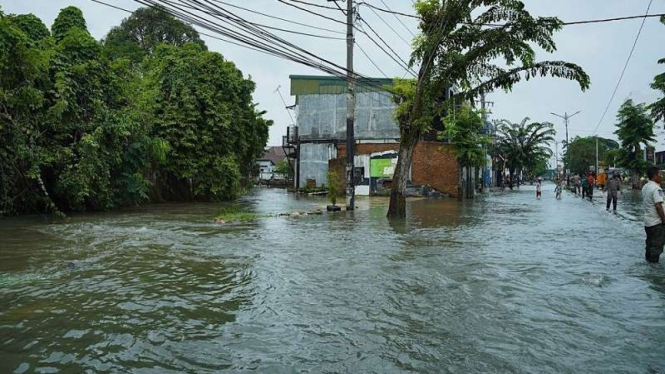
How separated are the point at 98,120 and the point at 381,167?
20.9 m

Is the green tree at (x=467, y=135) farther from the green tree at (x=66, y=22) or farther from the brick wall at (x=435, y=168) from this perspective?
the green tree at (x=66, y=22)

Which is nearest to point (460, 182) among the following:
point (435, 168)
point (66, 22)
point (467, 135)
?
point (435, 168)

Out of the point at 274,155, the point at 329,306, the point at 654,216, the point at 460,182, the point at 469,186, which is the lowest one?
the point at 329,306

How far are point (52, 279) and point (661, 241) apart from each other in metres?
9.76

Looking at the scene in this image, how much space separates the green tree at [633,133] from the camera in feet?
129

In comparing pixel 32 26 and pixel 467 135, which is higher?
pixel 32 26

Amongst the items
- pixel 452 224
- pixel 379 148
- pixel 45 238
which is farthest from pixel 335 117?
pixel 45 238

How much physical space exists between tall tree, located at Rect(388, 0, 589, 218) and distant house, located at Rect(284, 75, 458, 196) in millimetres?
14737

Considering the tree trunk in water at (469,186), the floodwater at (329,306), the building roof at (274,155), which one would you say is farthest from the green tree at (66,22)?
the building roof at (274,155)

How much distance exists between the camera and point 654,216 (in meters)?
8.32

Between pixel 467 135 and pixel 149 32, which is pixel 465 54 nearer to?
pixel 467 135

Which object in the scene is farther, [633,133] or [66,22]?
[633,133]

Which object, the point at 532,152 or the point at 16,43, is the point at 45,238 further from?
the point at 532,152

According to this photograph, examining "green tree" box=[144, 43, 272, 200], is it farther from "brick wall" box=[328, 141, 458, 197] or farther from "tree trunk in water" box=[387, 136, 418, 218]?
"brick wall" box=[328, 141, 458, 197]
